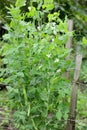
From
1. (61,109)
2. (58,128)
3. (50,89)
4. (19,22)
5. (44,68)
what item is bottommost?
(58,128)

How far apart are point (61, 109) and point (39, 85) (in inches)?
10.7

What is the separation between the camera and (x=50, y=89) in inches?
111

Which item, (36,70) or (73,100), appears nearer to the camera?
(36,70)

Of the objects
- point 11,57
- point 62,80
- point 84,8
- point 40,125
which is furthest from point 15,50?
point 84,8

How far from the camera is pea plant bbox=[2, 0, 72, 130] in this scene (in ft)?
9.20

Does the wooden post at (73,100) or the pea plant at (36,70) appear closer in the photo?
the pea plant at (36,70)

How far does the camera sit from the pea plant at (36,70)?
9.20 feet

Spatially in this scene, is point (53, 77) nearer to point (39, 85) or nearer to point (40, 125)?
point (39, 85)

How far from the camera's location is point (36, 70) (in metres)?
2.85

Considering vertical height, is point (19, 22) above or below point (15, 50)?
above

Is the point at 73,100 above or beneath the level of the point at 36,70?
beneath

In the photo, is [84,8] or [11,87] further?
[84,8]

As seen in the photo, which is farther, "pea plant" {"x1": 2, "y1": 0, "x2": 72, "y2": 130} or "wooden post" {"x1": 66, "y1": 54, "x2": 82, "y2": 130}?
"wooden post" {"x1": 66, "y1": 54, "x2": 82, "y2": 130}

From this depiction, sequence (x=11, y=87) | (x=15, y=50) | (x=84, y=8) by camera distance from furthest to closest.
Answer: (x=84, y=8) < (x=11, y=87) < (x=15, y=50)
